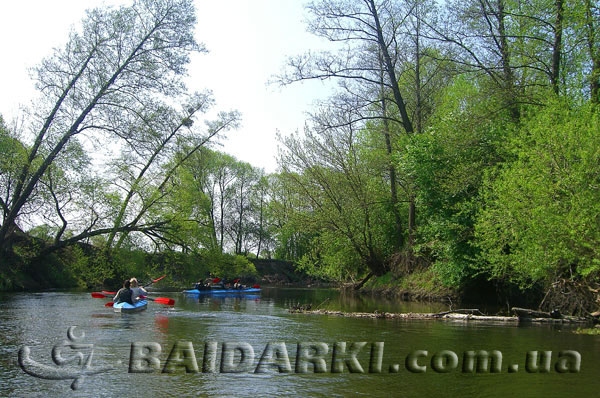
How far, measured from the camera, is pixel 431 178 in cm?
2169

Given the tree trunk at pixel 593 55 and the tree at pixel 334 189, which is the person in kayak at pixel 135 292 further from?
the tree trunk at pixel 593 55

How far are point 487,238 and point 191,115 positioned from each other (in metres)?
15.7

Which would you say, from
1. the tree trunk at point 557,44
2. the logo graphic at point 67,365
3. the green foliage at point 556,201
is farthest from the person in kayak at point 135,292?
the tree trunk at point 557,44

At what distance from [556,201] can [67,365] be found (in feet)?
35.3

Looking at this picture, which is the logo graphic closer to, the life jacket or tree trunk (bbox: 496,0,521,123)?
the life jacket

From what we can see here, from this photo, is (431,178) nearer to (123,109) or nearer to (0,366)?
(123,109)

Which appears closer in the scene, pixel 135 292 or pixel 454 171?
pixel 135 292

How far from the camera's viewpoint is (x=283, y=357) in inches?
358

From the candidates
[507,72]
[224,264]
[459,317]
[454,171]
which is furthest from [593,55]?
[224,264]

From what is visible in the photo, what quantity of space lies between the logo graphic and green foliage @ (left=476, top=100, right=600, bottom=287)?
9889mm

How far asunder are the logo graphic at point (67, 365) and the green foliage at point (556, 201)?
989cm

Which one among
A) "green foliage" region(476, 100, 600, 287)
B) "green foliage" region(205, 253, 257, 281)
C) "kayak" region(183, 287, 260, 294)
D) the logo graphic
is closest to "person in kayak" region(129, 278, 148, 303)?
the logo graphic

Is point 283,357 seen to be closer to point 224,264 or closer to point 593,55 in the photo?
point 593,55

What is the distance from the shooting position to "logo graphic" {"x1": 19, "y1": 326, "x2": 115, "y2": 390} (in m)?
7.54
